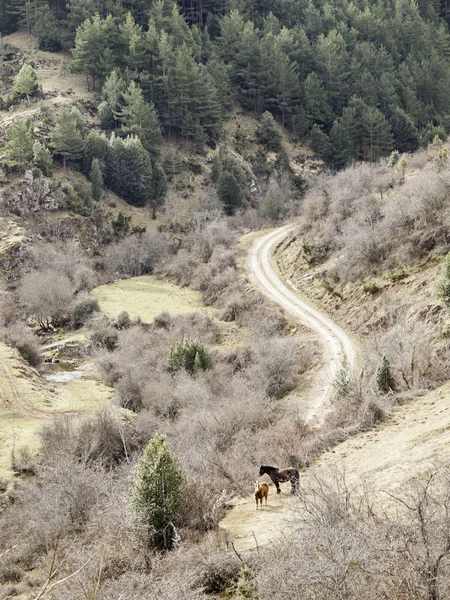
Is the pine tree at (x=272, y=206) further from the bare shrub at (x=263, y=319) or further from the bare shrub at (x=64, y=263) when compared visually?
the bare shrub at (x=263, y=319)

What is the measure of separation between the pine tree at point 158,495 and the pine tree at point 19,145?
180 feet

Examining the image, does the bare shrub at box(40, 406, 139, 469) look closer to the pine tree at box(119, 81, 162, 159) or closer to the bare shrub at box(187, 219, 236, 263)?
the bare shrub at box(187, 219, 236, 263)

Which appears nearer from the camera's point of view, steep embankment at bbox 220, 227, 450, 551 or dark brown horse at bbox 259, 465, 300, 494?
steep embankment at bbox 220, 227, 450, 551

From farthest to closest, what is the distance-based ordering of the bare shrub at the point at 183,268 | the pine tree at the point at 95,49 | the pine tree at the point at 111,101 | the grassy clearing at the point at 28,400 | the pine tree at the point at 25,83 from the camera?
1. the pine tree at the point at 95,49
2. the pine tree at the point at 111,101
3. the pine tree at the point at 25,83
4. the bare shrub at the point at 183,268
5. the grassy clearing at the point at 28,400

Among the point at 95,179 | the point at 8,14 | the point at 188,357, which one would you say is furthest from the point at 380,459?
the point at 8,14

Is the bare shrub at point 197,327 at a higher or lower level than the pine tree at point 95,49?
lower

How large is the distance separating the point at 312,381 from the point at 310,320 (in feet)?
30.9

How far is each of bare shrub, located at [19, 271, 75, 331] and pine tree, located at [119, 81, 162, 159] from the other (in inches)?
1184

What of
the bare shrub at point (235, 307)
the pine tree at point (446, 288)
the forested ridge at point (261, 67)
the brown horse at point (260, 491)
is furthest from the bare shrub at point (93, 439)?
the forested ridge at point (261, 67)

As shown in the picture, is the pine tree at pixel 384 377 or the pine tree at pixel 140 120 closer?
the pine tree at pixel 384 377

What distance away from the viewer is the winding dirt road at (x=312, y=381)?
13.4m

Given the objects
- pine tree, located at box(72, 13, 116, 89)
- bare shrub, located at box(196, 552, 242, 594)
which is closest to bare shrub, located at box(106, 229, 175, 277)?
pine tree, located at box(72, 13, 116, 89)

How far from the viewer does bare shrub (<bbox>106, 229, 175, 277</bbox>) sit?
61.0 metres

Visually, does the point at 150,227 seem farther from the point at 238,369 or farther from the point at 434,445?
the point at 434,445
